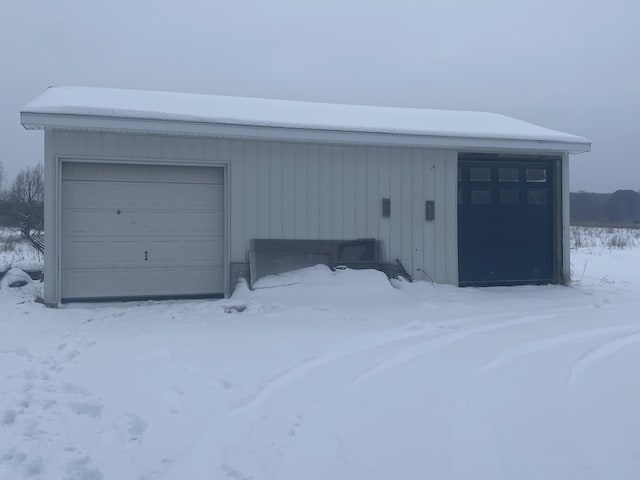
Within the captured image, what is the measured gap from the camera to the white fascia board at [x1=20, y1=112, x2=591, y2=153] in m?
10.6

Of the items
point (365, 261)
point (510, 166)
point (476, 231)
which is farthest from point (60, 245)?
point (510, 166)

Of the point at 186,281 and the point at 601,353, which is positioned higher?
the point at 186,281

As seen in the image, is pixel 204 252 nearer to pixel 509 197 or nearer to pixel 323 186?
pixel 323 186

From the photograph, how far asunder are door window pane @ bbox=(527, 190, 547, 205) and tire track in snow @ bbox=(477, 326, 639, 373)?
16.0 ft

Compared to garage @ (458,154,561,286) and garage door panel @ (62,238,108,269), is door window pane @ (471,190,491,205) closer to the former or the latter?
garage @ (458,154,561,286)

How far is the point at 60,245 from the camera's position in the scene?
11211mm

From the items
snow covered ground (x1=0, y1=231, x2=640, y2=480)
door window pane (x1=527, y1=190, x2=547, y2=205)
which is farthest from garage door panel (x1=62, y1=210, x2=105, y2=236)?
door window pane (x1=527, y1=190, x2=547, y2=205)

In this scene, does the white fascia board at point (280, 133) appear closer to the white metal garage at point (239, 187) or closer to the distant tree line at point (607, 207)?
the white metal garage at point (239, 187)

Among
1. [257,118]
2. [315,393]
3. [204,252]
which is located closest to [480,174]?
[257,118]

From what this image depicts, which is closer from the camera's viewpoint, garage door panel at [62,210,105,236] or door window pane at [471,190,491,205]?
garage door panel at [62,210,105,236]

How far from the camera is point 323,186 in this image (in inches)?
488

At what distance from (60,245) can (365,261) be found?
532 centimetres

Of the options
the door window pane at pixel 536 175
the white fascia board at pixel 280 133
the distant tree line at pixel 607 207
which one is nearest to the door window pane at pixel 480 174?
the white fascia board at pixel 280 133

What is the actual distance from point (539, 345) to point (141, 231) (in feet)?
22.7
